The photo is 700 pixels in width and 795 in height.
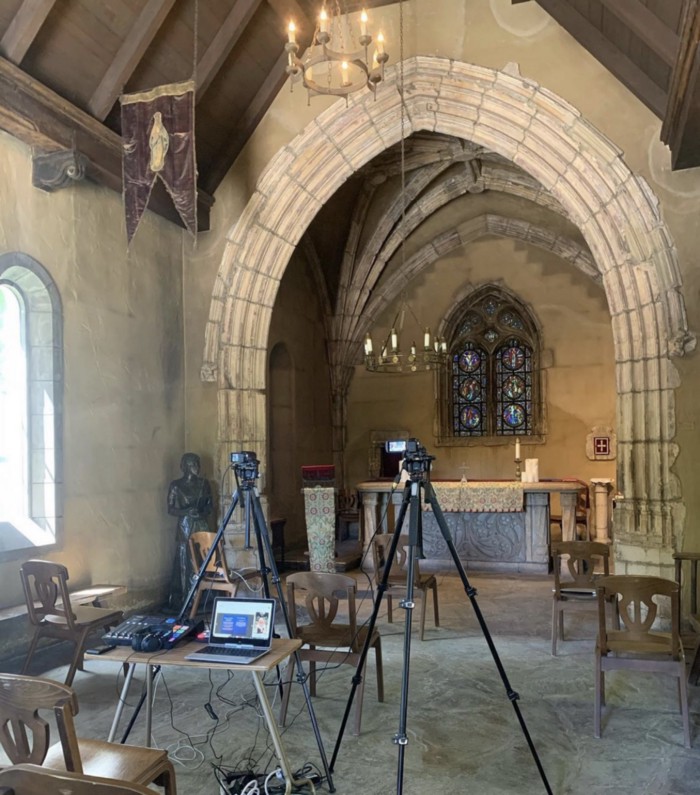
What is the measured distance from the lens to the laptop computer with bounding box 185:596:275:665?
2781 mm

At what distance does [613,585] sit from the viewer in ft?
11.2

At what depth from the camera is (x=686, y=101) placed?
14.8 ft

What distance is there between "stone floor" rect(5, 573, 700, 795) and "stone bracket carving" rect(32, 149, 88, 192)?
3.49 m

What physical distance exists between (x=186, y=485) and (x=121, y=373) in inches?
47.3

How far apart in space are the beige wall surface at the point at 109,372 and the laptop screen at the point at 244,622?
2594 millimetres

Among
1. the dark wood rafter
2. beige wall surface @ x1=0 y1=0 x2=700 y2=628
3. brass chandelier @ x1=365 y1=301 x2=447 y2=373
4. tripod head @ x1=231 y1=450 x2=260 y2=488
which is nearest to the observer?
tripod head @ x1=231 y1=450 x2=260 y2=488

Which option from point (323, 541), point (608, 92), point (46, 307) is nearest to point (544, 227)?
point (608, 92)

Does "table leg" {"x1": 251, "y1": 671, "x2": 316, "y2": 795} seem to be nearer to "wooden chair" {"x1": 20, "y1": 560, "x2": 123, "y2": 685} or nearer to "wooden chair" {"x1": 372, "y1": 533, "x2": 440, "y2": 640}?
"wooden chair" {"x1": 20, "y1": 560, "x2": 123, "y2": 685}

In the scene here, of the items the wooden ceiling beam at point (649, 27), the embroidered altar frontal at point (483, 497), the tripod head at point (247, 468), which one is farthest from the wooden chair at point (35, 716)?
the embroidered altar frontal at point (483, 497)

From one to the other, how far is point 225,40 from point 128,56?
0.90 meters

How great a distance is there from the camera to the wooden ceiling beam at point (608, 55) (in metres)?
5.58

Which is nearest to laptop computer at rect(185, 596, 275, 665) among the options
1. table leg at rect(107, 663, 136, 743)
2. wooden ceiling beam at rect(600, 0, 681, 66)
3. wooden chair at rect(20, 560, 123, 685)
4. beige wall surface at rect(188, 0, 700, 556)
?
table leg at rect(107, 663, 136, 743)

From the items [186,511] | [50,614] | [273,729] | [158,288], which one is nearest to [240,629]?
[273,729]

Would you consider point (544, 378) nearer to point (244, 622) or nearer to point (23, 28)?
point (23, 28)
